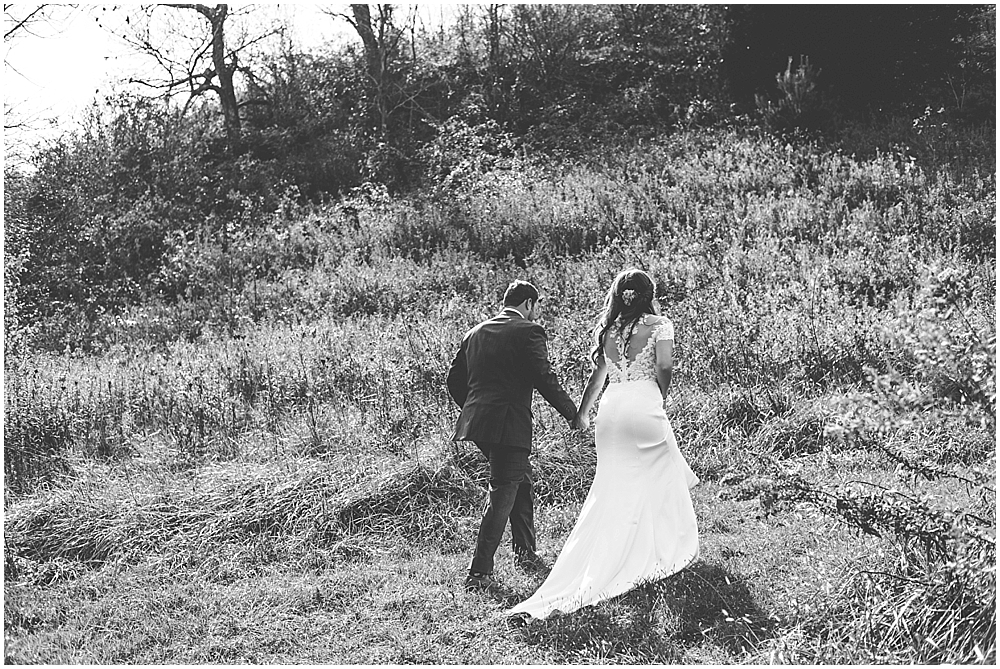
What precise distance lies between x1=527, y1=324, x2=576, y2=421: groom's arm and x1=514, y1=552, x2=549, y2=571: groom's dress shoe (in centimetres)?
98

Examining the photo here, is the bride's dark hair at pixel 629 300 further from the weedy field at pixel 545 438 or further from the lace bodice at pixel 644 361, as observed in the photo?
the weedy field at pixel 545 438

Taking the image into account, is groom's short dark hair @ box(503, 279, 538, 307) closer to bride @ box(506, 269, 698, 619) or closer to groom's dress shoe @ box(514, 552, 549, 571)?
bride @ box(506, 269, 698, 619)

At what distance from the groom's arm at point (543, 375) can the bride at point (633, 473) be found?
0.25 metres

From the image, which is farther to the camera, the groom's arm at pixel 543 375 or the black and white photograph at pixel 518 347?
the groom's arm at pixel 543 375

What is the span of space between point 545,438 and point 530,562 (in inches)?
66.9

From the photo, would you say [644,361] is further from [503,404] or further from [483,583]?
[483,583]

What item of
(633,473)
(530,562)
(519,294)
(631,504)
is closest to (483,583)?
(530,562)

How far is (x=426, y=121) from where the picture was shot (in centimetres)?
2072

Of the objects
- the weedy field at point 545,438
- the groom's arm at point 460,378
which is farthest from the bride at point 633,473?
the groom's arm at point 460,378

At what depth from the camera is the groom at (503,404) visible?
572 centimetres

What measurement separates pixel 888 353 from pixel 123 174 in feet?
56.0

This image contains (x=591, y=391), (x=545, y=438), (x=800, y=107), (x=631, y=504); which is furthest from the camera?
(x=800, y=107)

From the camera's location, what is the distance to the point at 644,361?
5637mm

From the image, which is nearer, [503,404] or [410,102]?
[503,404]
